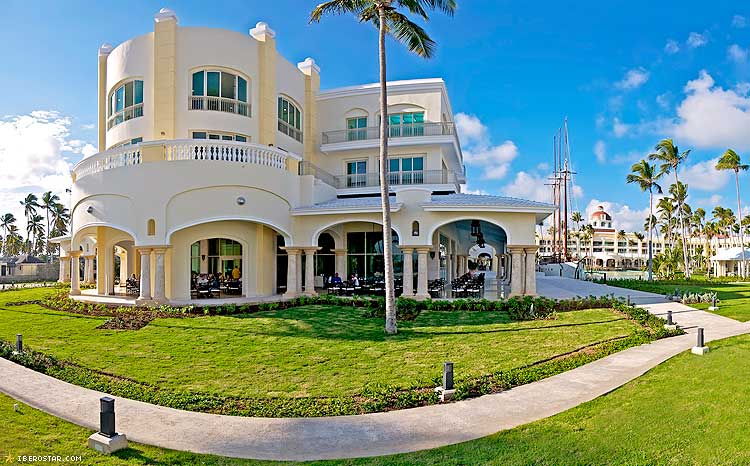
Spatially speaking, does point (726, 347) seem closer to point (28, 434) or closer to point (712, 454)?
point (712, 454)

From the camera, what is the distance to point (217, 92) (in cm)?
2434

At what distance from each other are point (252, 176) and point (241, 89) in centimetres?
631

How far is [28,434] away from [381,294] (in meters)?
17.5

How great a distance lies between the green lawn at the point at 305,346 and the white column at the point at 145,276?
2.53 meters

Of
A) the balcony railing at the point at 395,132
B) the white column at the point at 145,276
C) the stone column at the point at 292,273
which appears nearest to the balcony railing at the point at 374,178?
the balcony railing at the point at 395,132

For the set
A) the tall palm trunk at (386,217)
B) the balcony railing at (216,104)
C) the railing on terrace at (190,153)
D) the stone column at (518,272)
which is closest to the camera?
the tall palm trunk at (386,217)

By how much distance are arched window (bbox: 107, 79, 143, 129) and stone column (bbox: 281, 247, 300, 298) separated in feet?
36.4

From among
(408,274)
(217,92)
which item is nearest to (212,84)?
(217,92)

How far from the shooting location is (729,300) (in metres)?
21.4

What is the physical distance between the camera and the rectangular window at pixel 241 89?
24.8 metres

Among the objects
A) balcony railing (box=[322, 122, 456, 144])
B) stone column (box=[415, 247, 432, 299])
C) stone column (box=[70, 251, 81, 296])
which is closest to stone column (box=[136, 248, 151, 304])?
stone column (box=[70, 251, 81, 296])

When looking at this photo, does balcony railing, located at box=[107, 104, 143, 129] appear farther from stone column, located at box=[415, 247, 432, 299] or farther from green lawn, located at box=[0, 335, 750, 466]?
green lawn, located at box=[0, 335, 750, 466]

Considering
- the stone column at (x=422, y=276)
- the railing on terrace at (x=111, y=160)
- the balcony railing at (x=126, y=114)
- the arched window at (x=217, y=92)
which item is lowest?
the stone column at (x=422, y=276)

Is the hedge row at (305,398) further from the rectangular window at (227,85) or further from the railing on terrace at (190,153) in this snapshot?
the rectangular window at (227,85)
